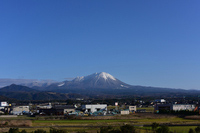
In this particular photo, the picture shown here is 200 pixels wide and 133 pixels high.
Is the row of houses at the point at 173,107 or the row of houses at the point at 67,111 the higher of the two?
the row of houses at the point at 173,107

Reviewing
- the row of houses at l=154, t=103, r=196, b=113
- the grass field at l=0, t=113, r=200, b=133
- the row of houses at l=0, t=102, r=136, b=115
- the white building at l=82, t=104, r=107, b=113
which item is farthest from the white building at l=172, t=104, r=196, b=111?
the grass field at l=0, t=113, r=200, b=133

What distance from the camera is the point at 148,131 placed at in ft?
101

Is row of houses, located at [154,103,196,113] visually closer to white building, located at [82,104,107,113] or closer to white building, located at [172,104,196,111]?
white building, located at [172,104,196,111]

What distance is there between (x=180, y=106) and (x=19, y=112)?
3495 cm

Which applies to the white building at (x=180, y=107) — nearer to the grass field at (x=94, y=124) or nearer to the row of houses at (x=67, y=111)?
the row of houses at (x=67, y=111)

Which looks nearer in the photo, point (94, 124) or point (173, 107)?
point (94, 124)

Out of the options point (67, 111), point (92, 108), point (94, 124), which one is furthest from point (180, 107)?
point (94, 124)

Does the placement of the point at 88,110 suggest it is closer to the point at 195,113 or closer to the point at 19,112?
the point at 19,112

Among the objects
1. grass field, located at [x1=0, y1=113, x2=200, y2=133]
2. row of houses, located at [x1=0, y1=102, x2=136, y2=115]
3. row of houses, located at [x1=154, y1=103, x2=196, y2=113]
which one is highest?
row of houses, located at [x1=154, y1=103, x2=196, y2=113]

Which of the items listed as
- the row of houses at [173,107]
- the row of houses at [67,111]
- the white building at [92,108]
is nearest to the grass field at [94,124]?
the row of houses at [67,111]

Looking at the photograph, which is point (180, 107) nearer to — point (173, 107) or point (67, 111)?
point (173, 107)

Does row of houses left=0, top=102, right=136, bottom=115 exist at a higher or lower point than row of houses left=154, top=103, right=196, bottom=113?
lower

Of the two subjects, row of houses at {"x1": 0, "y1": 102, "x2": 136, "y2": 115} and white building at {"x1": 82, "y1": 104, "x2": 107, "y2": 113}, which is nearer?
row of houses at {"x1": 0, "y1": 102, "x2": 136, "y2": 115}

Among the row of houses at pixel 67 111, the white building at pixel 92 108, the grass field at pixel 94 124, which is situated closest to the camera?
the grass field at pixel 94 124
